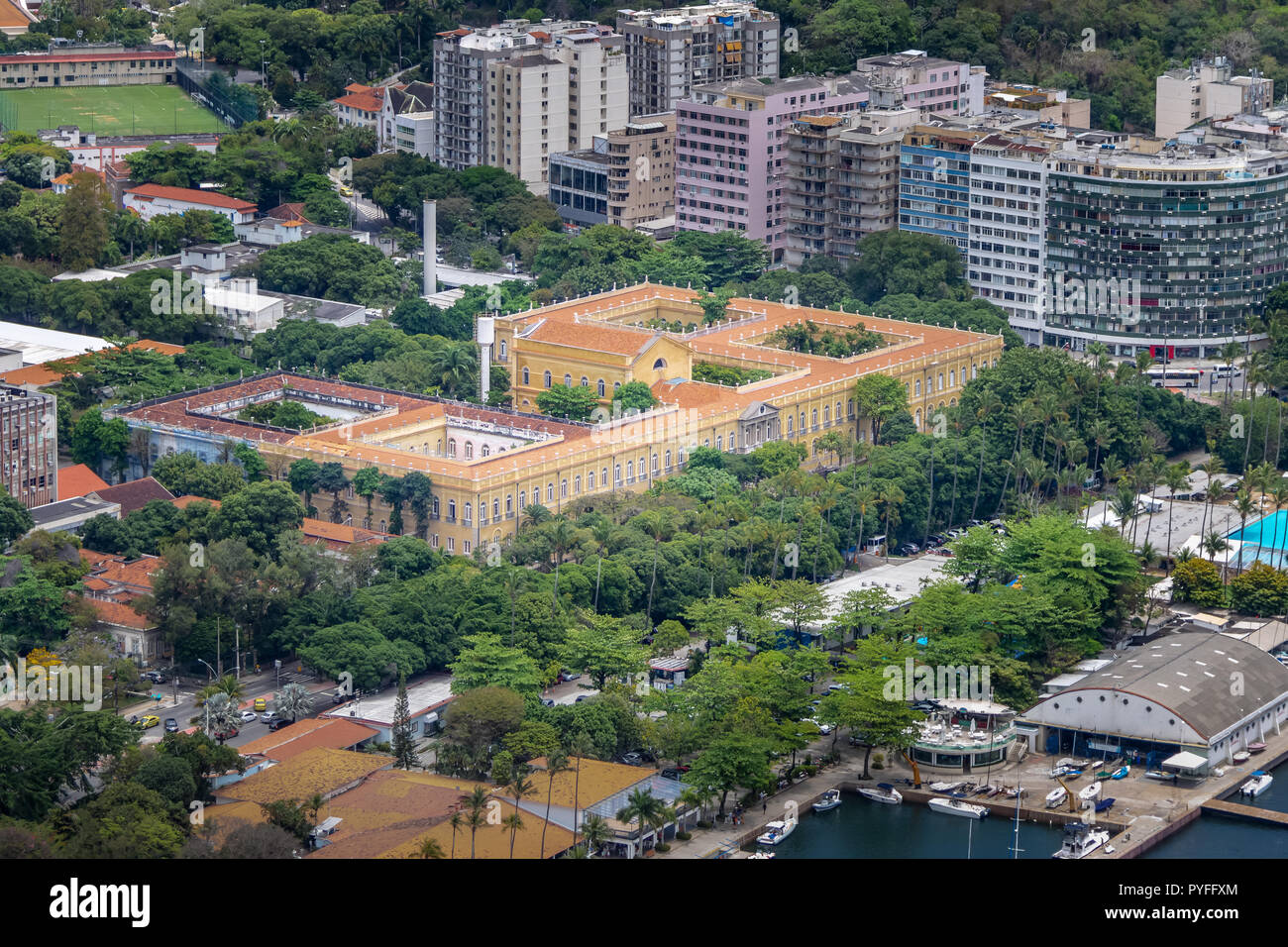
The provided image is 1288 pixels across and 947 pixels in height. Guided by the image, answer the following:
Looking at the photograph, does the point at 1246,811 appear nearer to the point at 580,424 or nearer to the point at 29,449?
the point at 580,424

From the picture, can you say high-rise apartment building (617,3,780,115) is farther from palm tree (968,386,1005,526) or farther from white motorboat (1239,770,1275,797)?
white motorboat (1239,770,1275,797)

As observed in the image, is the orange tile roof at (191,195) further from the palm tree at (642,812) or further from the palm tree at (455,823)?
the palm tree at (455,823)

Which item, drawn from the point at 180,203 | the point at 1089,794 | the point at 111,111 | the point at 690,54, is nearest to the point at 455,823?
the point at 1089,794

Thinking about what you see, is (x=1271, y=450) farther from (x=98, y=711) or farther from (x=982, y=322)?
(x=98, y=711)

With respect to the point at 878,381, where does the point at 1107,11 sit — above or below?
above

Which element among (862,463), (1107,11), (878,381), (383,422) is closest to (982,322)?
(878,381)

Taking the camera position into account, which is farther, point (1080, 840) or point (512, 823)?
point (1080, 840)
